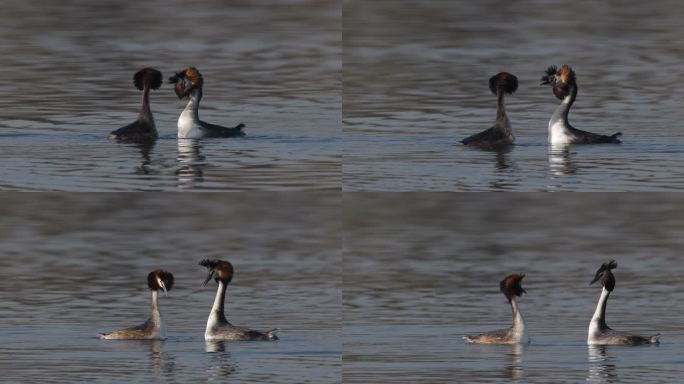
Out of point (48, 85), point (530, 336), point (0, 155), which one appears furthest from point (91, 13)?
point (530, 336)

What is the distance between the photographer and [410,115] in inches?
838

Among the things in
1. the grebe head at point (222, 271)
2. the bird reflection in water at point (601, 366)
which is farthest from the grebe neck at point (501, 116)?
the grebe head at point (222, 271)

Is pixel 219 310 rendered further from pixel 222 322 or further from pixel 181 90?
pixel 181 90

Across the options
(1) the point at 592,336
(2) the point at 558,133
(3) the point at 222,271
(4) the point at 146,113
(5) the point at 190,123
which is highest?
(4) the point at 146,113

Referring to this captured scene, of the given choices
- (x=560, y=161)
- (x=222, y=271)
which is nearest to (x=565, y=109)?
(x=560, y=161)

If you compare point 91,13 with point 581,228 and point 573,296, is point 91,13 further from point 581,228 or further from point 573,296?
point 573,296

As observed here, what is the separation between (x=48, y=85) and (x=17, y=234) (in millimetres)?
1728

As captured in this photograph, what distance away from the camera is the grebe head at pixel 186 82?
70.4ft

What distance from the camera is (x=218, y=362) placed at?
17.0m

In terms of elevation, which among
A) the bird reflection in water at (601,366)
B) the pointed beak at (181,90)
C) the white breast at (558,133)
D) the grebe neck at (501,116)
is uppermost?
the pointed beak at (181,90)

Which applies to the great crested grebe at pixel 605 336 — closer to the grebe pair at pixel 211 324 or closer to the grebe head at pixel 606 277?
the grebe head at pixel 606 277

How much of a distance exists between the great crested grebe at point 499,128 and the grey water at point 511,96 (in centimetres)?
15

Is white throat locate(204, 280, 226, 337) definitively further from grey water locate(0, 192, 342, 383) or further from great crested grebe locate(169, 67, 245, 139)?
great crested grebe locate(169, 67, 245, 139)

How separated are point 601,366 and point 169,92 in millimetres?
8589
